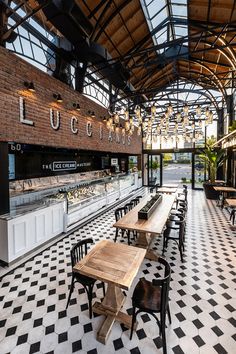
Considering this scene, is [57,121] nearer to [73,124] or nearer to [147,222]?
[73,124]

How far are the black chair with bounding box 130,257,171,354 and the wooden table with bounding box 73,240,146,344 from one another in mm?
300

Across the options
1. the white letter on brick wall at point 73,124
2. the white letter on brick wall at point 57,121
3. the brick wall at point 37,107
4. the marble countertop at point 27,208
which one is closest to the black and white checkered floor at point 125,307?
the marble countertop at point 27,208

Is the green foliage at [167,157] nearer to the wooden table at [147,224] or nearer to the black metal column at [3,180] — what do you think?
the wooden table at [147,224]

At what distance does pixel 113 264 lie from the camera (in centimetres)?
244

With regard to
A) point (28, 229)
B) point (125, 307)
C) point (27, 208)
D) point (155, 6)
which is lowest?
point (125, 307)

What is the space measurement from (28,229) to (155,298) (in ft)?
10.1

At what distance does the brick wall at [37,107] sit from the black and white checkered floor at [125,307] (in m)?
2.94

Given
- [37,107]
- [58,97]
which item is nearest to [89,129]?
[58,97]

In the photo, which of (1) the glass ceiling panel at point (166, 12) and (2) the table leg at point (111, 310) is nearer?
(2) the table leg at point (111, 310)

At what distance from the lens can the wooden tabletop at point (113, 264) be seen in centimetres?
216

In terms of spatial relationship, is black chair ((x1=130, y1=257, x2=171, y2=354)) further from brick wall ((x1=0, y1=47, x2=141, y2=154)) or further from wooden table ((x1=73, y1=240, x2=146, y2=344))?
brick wall ((x1=0, y1=47, x2=141, y2=154))

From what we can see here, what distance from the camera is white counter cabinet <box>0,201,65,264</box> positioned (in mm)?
3648

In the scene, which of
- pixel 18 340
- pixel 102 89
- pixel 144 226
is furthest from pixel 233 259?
pixel 102 89

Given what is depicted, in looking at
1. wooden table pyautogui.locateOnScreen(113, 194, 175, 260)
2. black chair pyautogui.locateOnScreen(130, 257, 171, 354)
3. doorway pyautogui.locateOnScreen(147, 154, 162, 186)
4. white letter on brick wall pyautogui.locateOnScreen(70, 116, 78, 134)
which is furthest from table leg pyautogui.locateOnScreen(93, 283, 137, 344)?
doorway pyautogui.locateOnScreen(147, 154, 162, 186)
